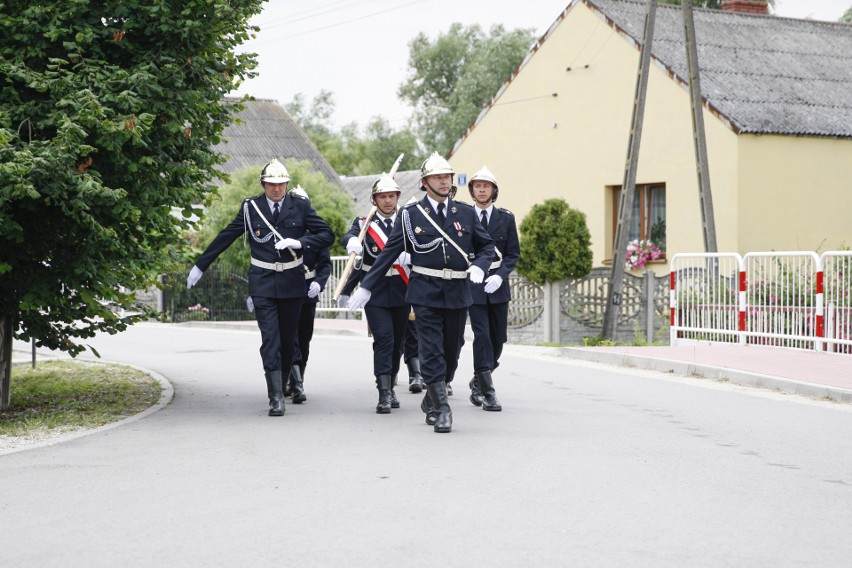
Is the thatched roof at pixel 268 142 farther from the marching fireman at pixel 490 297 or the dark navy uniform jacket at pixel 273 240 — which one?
the marching fireman at pixel 490 297

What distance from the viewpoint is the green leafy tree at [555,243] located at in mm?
A: 22516

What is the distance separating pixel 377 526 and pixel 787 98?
24.0m

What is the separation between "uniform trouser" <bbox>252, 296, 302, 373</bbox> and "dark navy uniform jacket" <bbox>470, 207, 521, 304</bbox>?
1.54m

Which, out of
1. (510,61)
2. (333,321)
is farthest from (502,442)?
(510,61)

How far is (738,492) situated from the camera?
Result: 23.7 ft

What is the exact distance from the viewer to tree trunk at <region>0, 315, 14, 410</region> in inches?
450

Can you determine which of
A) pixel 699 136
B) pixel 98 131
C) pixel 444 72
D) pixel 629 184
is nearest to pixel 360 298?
pixel 98 131

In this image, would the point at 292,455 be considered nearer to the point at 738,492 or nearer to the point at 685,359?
the point at 738,492

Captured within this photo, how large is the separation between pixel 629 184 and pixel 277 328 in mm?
12017

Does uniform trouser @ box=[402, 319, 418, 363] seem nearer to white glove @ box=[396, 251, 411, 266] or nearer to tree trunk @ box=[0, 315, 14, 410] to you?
white glove @ box=[396, 251, 411, 266]

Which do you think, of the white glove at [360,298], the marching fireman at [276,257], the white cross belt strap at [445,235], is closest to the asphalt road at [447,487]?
the marching fireman at [276,257]

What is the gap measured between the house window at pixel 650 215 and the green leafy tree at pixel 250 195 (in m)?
7.36

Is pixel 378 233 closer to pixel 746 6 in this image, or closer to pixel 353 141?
pixel 746 6

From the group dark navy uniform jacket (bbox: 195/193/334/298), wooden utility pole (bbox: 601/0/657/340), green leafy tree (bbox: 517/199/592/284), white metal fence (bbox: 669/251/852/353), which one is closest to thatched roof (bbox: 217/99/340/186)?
green leafy tree (bbox: 517/199/592/284)
